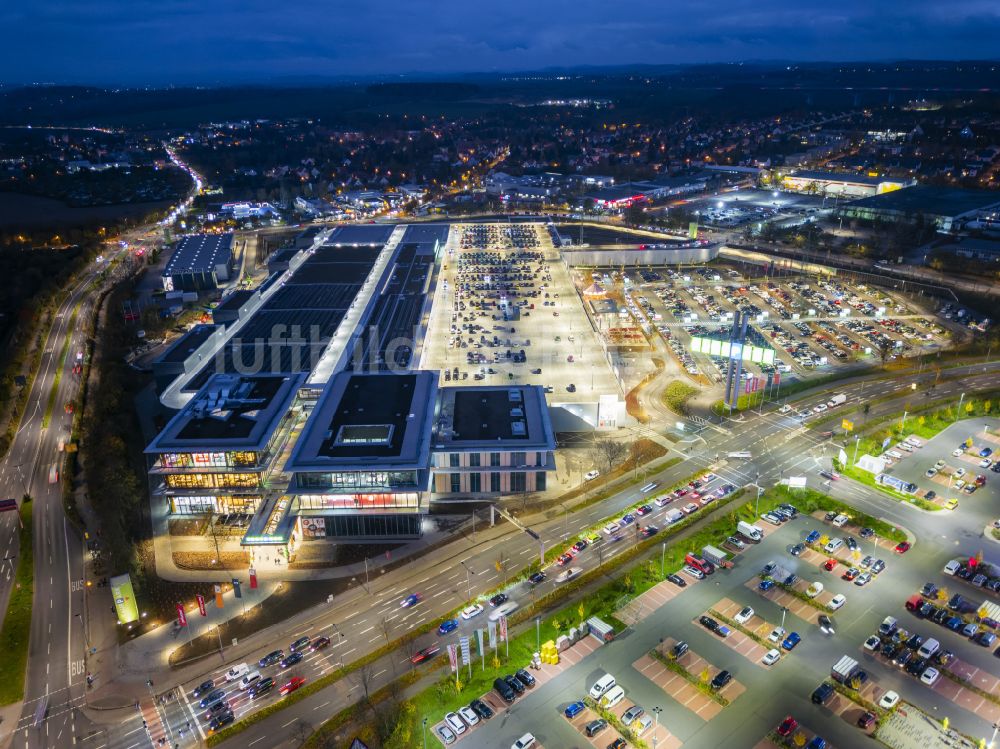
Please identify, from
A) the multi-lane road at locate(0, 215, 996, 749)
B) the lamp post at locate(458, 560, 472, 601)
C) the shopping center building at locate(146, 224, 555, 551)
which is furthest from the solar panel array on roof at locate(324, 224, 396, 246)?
the lamp post at locate(458, 560, 472, 601)

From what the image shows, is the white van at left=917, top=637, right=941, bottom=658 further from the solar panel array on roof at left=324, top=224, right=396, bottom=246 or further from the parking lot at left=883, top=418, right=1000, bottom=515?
the solar panel array on roof at left=324, top=224, right=396, bottom=246

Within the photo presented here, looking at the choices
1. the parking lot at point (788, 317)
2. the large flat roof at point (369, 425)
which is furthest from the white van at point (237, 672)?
the parking lot at point (788, 317)

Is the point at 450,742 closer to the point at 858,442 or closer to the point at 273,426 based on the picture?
the point at 273,426

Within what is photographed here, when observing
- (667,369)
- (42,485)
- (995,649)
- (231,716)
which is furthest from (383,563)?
(667,369)

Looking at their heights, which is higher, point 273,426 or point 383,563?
point 273,426

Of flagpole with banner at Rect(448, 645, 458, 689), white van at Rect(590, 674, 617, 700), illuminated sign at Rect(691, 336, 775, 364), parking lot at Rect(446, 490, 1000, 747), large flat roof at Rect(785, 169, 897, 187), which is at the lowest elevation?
parking lot at Rect(446, 490, 1000, 747)

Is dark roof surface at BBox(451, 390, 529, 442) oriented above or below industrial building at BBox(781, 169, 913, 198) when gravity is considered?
below

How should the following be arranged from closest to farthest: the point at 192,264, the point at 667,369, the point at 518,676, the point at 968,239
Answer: the point at 518,676 → the point at 667,369 → the point at 192,264 → the point at 968,239
